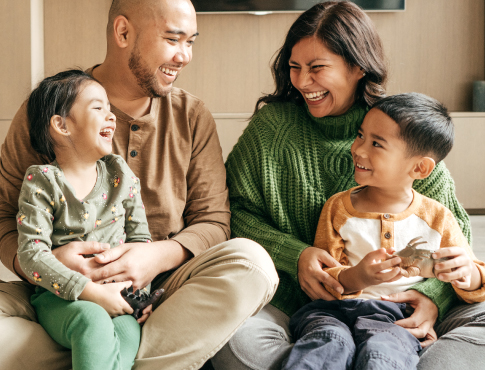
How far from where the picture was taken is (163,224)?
143cm

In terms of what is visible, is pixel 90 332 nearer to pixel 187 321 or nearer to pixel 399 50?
pixel 187 321

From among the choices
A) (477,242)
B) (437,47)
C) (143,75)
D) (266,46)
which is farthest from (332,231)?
(437,47)

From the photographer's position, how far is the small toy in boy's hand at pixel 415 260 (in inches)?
43.3

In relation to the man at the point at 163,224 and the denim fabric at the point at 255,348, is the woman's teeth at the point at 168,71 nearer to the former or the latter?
the man at the point at 163,224

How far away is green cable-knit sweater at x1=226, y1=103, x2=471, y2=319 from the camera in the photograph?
4.77 feet

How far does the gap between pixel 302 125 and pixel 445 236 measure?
1.74ft

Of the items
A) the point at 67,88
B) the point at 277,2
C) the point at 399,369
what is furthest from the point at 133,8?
the point at 277,2

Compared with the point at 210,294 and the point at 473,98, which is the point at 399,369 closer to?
the point at 210,294

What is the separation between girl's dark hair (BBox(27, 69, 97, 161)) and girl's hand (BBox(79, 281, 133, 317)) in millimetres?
364

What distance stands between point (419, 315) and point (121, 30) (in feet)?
3.66

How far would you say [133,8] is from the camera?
1.46m

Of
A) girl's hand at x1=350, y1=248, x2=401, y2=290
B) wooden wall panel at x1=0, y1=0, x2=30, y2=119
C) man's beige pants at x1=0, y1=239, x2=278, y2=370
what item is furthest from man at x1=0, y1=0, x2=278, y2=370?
wooden wall panel at x1=0, y1=0, x2=30, y2=119

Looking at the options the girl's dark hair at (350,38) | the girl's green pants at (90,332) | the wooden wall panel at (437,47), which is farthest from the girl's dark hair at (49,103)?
the wooden wall panel at (437,47)

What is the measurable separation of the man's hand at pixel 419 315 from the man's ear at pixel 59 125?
86 centimetres
